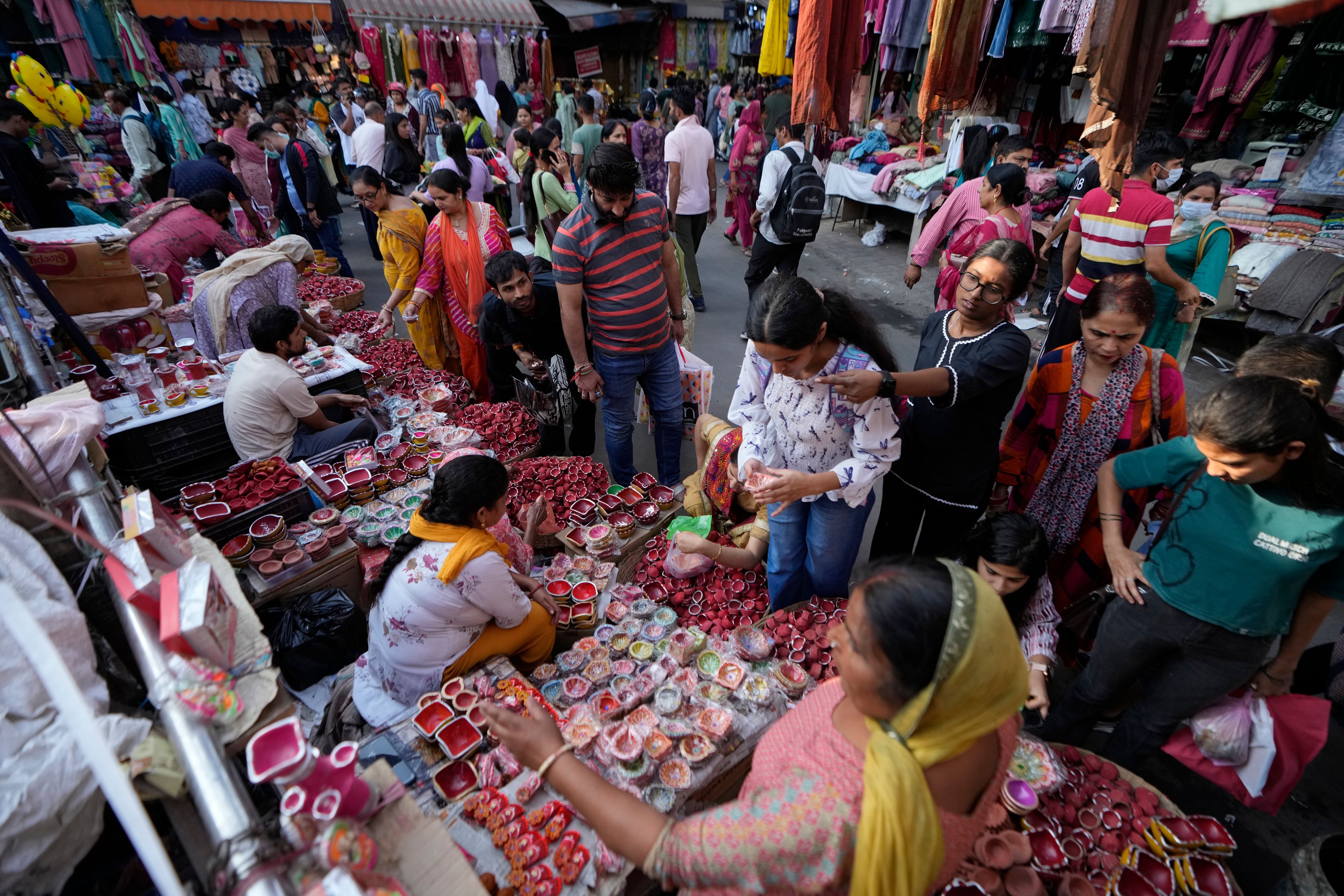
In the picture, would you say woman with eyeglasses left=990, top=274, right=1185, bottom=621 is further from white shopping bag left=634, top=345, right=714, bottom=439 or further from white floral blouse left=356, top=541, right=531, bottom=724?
white floral blouse left=356, top=541, right=531, bottom=724

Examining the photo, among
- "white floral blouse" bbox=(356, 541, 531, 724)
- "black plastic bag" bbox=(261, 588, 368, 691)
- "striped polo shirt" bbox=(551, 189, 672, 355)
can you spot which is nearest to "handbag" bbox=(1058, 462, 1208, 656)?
"white floral blouse" bbox=(356, 541, 531, 724)

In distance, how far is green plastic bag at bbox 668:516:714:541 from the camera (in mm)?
2965

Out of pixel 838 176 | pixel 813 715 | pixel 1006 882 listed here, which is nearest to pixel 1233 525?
pixel 1006 882

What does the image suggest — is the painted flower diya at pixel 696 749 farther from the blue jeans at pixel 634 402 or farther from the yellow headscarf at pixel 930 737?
the blue jeans at pixel 634 402

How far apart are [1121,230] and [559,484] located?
3.54 meters

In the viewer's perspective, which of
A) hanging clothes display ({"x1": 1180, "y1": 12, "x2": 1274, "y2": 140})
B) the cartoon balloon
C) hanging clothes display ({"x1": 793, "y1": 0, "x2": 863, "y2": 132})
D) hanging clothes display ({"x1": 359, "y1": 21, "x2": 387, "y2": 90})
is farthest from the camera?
hanging clothes display ({"x1": 359, "y1": 21, "x2": 387, "y2": 90})

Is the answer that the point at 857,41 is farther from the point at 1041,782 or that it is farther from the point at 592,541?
the point at 1041,782

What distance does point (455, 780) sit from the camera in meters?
1.85

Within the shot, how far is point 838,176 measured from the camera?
8945 mm

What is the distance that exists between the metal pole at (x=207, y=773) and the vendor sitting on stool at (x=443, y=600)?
792mm

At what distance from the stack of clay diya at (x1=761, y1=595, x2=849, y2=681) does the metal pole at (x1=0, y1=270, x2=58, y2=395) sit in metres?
3.05

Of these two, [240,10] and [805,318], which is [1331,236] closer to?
[805,318]

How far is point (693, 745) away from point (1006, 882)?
91cm

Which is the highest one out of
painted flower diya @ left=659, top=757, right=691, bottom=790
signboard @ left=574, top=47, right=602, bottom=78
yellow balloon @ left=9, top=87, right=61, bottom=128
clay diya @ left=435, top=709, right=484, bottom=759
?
signboard @ left=574, top=47, right=602, bottom=78
